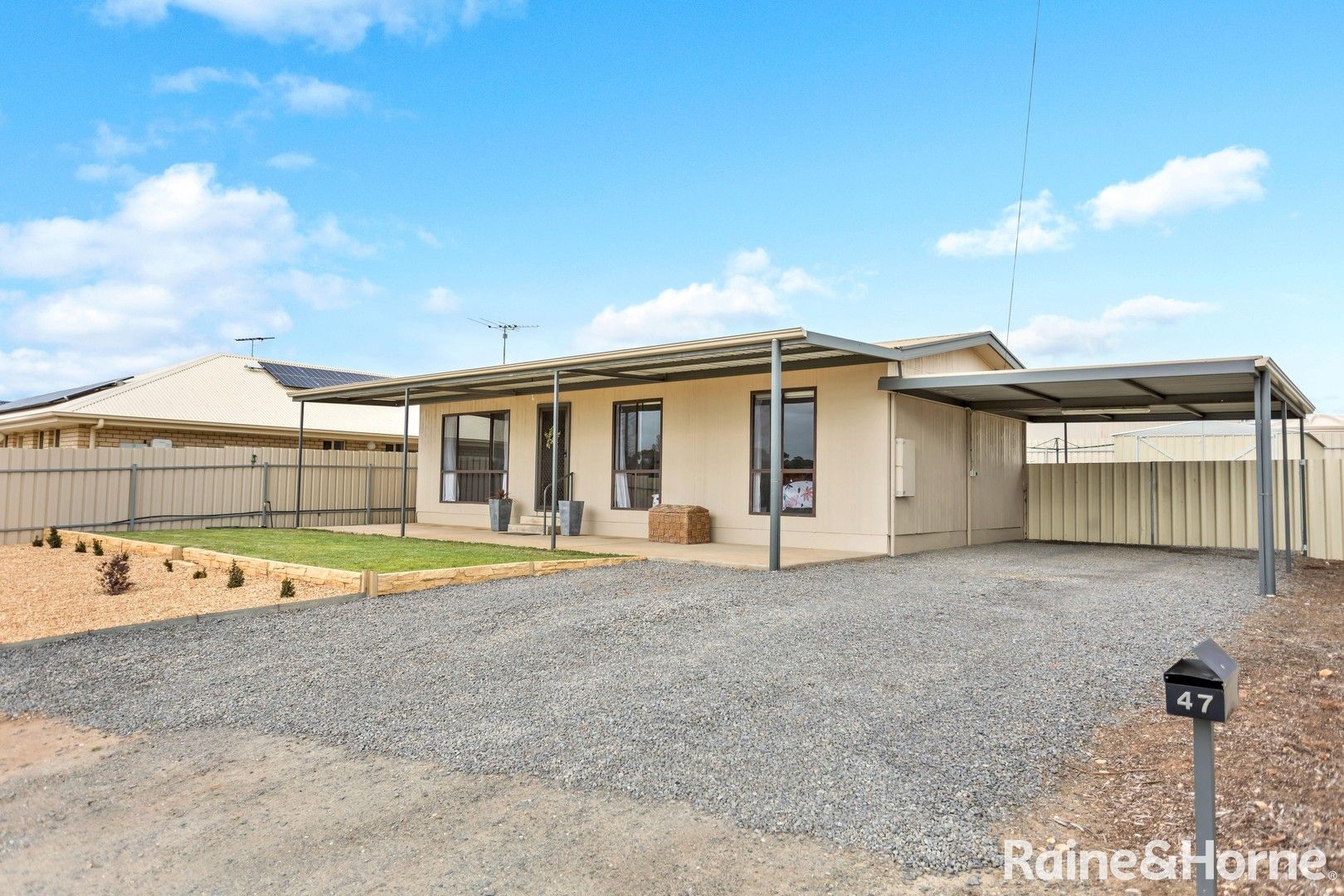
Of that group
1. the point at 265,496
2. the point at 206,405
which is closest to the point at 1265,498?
the point at 265,496

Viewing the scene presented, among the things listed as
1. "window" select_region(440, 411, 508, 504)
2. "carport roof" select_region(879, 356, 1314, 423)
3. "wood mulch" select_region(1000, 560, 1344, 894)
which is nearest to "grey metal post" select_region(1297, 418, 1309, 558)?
"carport roof" select_region(879, 356, 1314, 423)

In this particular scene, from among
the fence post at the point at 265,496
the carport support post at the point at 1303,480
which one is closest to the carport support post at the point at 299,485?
the fence post at the point at 265,496

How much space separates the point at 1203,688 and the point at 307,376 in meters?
22.6

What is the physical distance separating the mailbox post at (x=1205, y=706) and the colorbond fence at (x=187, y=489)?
15.4 m

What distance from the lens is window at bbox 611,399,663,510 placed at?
12.7 meters

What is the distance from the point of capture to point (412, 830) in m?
2.77

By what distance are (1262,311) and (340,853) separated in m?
16.9

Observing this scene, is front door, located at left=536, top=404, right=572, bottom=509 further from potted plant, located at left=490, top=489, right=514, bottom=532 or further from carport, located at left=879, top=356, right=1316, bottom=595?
carport, located at left=879, top=356, right=1316, bottom=595

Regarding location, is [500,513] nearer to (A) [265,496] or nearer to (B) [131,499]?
(A) [265,496]

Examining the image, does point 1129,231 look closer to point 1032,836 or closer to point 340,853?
point 1032,836

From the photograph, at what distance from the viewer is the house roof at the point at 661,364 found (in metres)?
9.05

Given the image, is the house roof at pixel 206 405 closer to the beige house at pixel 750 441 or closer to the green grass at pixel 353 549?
the beige house at pixel 750 441

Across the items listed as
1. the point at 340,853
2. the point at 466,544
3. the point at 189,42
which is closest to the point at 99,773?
the point at 340,853

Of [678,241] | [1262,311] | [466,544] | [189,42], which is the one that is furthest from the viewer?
[678,241]
